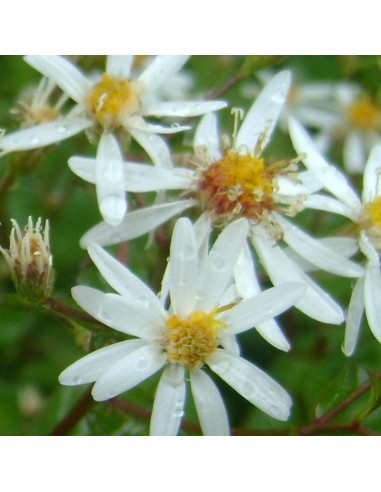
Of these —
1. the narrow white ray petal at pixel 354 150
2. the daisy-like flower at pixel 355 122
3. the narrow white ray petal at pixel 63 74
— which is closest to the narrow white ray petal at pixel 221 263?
the narrow white ray petal at pixel 63 74

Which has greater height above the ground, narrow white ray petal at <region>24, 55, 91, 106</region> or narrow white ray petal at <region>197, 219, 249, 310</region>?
narrow white ray petal at <region>24, 55, 91, 106</region>

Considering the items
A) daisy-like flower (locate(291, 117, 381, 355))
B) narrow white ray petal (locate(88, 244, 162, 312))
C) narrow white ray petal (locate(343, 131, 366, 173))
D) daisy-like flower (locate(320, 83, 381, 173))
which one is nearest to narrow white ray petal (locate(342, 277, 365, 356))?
daisy-like flower (locate(291, 117, 381, 355))

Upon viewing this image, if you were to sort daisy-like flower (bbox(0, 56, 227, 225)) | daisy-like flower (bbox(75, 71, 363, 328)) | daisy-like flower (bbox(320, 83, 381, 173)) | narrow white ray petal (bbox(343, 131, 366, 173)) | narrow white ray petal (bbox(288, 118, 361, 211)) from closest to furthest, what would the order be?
daisy-like flower (bbox(75, 71, 363, 328)) → daisy-like flower (bbox(0, 56, 227, 225)) → narrow white ray petal (bbox(288, 118, 361, 211)) → narrow white ray petal (bbox(343, 131, 366, 173)) → daisy-like flower (bbox(320, 83, 381, 173))

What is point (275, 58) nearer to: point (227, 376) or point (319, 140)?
point (227, 376)

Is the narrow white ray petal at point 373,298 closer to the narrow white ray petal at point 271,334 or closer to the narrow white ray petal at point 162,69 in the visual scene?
the narrow white ray petal at point 271,334

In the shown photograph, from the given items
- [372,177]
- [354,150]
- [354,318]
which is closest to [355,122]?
[354,150]

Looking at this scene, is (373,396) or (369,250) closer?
(373,396)

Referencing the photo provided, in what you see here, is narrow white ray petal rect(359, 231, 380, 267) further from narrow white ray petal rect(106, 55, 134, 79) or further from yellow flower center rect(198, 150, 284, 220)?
narrow white ray petal rect(106, 55, 134, 79)

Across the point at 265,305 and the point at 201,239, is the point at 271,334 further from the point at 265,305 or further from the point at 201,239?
the point at 201,239
